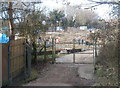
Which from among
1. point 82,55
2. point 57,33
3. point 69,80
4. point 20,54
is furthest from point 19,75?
point 82,55

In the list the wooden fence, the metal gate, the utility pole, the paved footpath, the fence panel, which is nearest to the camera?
the wooden fence

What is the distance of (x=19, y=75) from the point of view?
7.40 meters

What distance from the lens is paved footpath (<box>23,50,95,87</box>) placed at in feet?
21.4

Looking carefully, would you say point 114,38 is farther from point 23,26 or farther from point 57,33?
point 57,33

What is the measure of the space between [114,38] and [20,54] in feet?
15.4

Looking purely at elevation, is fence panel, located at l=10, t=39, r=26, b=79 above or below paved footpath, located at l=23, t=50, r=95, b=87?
above

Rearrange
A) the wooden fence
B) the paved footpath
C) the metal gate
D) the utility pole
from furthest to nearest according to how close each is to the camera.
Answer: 1. the metal gate
2. the utility pole
3. the paved footpath
4. the wooden fence

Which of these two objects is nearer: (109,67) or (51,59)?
(109,67)

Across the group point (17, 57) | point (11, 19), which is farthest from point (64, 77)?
point (11, 19)

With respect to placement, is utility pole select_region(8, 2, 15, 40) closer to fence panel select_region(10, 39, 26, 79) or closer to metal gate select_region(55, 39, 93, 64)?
fence panel select_region(10, 39, 26, 79)

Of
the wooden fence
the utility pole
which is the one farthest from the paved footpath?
the utility pole

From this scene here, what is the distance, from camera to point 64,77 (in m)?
7.36

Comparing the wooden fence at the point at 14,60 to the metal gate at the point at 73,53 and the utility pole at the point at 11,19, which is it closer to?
the utility pole at the point at 11,19

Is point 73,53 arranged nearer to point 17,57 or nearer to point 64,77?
point 64,77
